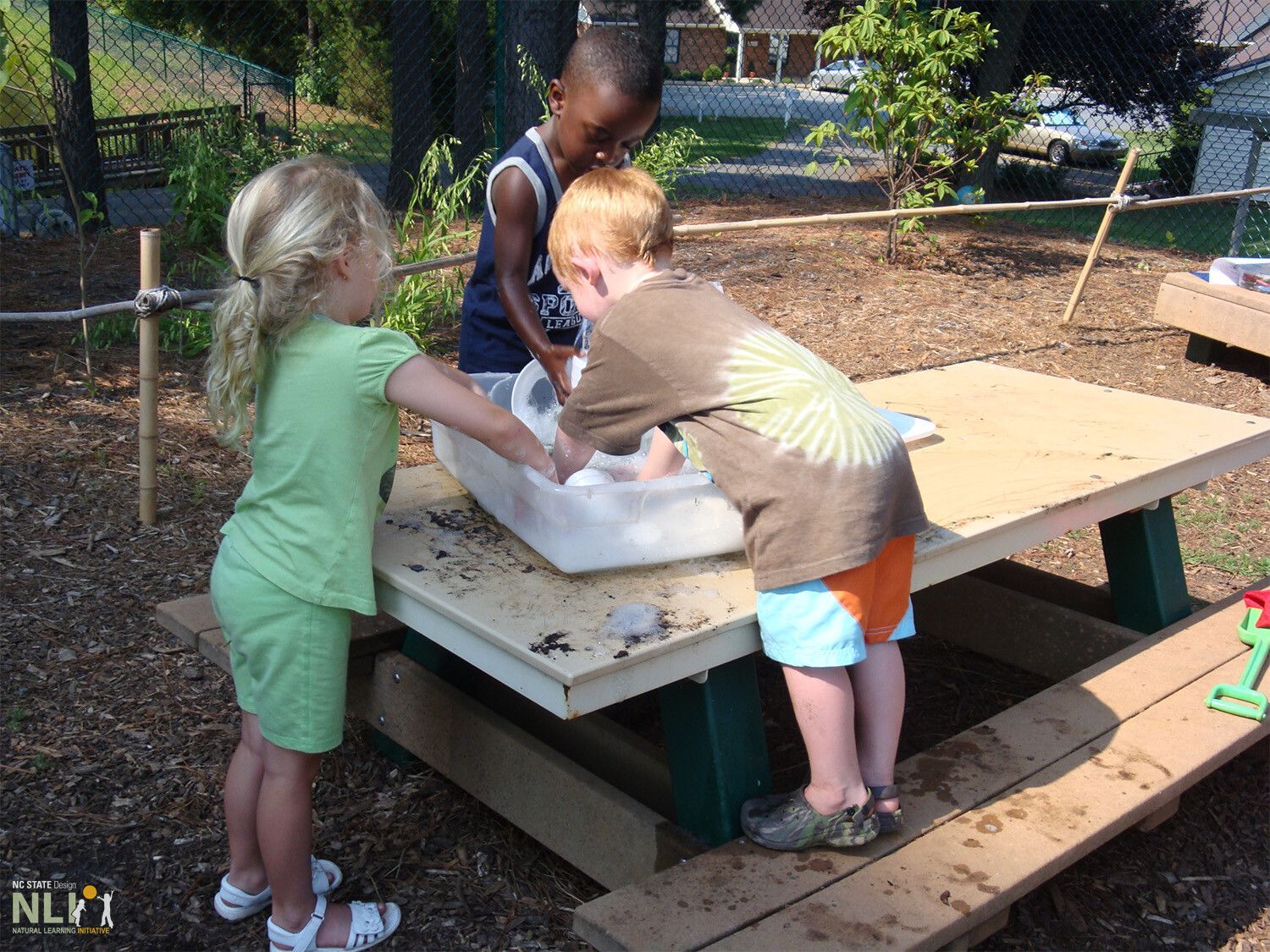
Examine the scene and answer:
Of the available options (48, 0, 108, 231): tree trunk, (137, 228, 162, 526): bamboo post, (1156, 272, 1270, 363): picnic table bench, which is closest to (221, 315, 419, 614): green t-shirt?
(137, 228, 162, 526): bamboo post

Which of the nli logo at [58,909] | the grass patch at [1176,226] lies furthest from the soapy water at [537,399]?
the grass patch at [1176,226]

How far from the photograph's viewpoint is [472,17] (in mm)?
8156

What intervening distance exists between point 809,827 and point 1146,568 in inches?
60.1

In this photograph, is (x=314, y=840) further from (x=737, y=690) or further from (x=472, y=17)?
(x=472, y=17)

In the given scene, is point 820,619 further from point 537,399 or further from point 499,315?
point 499,315

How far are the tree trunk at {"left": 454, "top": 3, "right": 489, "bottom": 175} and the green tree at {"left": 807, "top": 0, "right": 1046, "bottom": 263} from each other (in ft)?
7.85

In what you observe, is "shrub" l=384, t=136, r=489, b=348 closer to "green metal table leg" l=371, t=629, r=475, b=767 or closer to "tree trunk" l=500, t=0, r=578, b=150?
"tree trunk" l=500, t=0, r=578, b=150

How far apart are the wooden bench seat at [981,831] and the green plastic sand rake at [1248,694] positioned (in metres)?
0.02

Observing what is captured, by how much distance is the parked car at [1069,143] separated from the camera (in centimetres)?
1958

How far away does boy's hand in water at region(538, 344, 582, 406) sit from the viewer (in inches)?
91.1

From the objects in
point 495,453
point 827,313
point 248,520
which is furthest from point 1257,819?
point 827,313

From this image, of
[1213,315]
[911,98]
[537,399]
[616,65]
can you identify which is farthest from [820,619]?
[911,98]

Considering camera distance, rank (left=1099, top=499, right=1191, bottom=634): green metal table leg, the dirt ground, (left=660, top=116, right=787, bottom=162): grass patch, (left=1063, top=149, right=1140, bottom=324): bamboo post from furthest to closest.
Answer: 1. (left=660, top=116, right=787, bottom=162): grass patch
2. (left=1063, top=149, right=1140, bottom=324): bamboo post
3. (left=1099, top=499, right=1191, bottom=634): green metal table leg
4. the dirt ground

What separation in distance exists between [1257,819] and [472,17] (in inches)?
287
